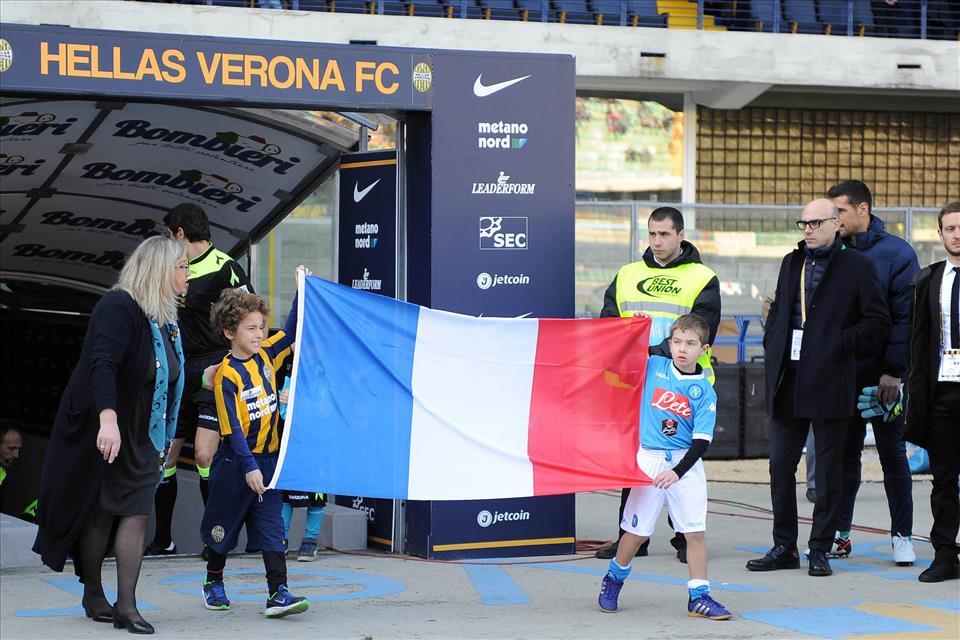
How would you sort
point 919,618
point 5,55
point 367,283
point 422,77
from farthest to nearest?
1. point 367,283
2. point 422,77
3. point 5,55
4. point 919,618

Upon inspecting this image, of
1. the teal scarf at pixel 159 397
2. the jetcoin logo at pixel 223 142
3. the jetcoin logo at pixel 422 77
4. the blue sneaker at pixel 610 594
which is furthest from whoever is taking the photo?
the jetcoin logo at pixel 223 142

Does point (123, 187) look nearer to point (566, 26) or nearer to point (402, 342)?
point (402, 342)

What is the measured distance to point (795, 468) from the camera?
767 cm

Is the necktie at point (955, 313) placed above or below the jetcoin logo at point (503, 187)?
below

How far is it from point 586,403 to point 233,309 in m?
1.82

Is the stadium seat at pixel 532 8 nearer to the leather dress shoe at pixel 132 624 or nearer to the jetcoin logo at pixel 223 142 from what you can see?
the jetcoin logo at pixel 223 142

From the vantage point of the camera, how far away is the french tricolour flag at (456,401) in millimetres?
6566

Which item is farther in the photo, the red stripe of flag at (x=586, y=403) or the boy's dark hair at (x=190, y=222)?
the boy's dark hair at (x=190, y=222)

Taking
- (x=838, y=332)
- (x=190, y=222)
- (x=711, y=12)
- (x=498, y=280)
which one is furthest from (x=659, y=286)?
(x=711, y=12)

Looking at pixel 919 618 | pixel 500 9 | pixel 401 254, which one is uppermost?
pixel 500 9

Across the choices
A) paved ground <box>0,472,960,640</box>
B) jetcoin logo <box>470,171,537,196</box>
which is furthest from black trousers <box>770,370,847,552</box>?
jetcoin logo <box>470,171,537,196</box>

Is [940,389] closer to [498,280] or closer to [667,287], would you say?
[667,287]

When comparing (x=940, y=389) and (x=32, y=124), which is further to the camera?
(x=32, y=124)

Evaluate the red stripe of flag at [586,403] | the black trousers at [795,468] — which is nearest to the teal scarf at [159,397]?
the red stripe of flag at [586,403]
